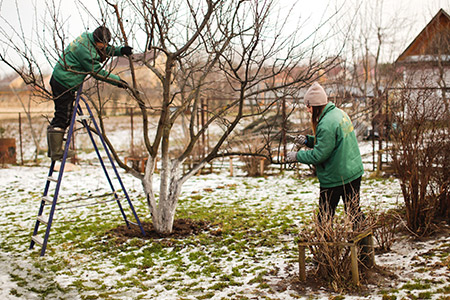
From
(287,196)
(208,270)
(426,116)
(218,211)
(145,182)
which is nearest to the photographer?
(208,270)

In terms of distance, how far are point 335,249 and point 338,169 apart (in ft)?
2.31

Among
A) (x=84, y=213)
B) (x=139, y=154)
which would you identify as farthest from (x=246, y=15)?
(x=139, y=154)

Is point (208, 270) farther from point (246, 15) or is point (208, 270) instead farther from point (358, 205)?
point (246, 15)

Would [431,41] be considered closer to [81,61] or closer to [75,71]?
[81,61]

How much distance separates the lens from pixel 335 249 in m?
3.67

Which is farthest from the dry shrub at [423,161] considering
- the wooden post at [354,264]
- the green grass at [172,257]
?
the wooden post at [354,264]

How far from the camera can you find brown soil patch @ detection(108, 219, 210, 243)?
5.70 meters

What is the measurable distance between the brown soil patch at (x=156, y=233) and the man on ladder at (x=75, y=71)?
1.29m

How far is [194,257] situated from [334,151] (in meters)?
1.99

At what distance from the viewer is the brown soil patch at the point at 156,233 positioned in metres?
5.70

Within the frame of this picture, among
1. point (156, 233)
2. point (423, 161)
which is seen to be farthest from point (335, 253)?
point (156, 233)

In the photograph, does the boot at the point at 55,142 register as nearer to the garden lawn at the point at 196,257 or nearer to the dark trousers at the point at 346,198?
the garden lawn at the point at 196,257

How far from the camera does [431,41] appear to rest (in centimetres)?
1661

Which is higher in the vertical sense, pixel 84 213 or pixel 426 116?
pixel 426 116
